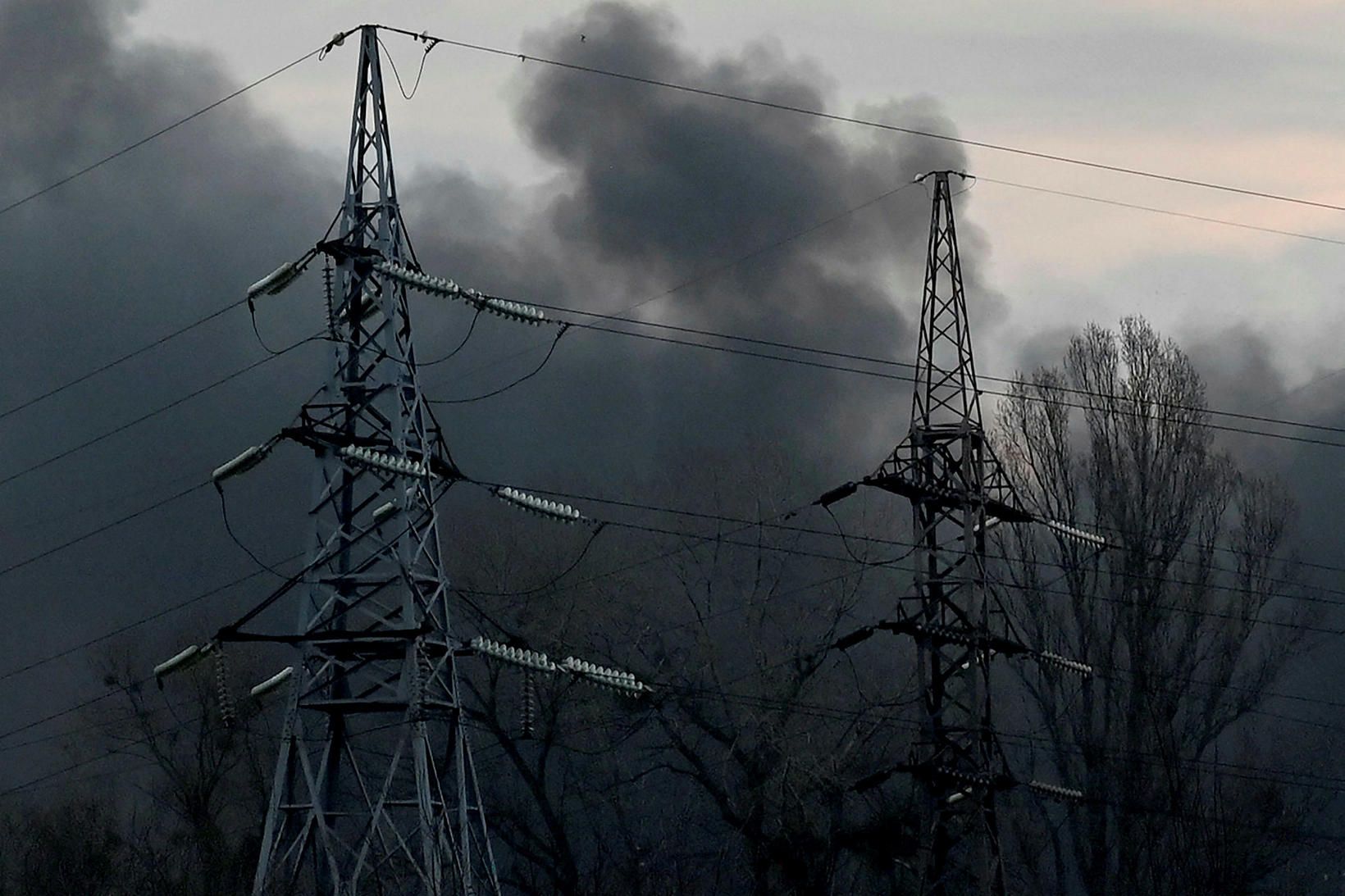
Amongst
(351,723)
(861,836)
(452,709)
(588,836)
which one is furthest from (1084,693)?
(351,723)

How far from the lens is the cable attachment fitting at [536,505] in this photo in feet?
84.6

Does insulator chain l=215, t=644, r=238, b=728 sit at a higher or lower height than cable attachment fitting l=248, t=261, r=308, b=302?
lower

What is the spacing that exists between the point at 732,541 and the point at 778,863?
7.28m

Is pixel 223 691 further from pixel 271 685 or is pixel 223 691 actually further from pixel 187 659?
pixel 271 685

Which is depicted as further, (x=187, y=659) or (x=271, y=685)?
(x=271, y=685)

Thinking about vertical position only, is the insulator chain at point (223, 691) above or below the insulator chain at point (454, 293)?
below

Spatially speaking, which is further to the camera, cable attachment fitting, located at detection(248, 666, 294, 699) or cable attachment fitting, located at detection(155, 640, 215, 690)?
cable attachment fitting, located at detection(248, 666, 294, 699)

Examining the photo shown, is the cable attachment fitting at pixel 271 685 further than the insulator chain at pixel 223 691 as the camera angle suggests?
Yes

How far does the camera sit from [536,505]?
85.3 ft

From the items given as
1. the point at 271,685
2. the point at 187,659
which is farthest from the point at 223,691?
the point at 271,685

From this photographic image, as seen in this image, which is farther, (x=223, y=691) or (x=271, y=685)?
(x=271, y=685)

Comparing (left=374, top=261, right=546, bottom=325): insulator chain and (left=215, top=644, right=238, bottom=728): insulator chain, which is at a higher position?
(left=374, top=261, right=546, bottom=325): insulator chain

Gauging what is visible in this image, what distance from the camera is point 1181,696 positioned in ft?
127

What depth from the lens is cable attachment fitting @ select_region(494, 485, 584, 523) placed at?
2580 centimetres
